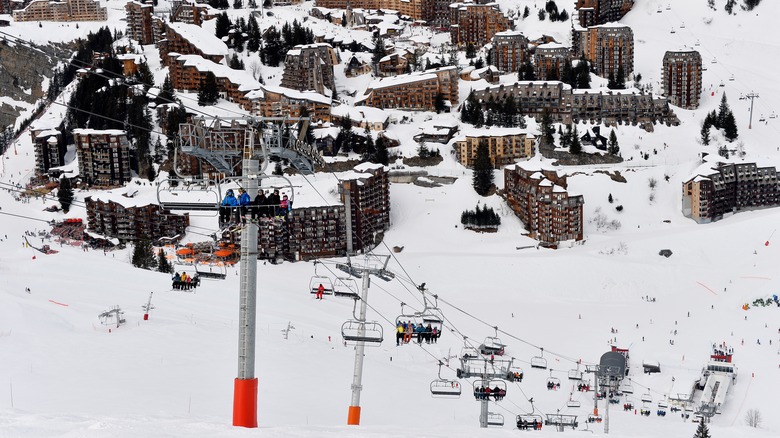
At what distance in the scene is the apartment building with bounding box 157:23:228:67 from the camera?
293 feet

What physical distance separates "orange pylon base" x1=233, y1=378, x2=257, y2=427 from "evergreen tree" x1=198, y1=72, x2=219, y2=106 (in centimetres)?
6363

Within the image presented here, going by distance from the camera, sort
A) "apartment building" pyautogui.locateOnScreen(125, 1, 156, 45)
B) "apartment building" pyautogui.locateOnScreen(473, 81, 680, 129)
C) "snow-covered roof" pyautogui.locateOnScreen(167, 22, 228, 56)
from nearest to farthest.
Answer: "apartment building" pyautogui.locateOnScreen(473, 81, 680, 129), "snow-covered roof" pyautogui.locateOnScreen(167, 22, 228, 56), "apartment building" pyautogui.locateOnScreen(125, 1, 156, 45)

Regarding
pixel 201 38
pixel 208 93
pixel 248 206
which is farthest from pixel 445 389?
pixel 201 38

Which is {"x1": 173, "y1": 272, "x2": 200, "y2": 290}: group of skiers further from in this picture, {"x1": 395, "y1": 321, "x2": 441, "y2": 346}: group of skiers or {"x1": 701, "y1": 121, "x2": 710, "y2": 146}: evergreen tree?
{"x1": 701, "y1": 121, "x2": 710, "y2": 146}: evergreen tree

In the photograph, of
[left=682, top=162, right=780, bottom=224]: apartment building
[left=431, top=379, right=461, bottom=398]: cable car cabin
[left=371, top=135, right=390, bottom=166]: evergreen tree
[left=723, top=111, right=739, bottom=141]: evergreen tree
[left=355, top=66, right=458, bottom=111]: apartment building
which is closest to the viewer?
[left=431, top=379, right=461, bottom=398]: cable car cabin

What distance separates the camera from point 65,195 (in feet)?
231

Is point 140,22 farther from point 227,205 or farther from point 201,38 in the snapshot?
point 227,205

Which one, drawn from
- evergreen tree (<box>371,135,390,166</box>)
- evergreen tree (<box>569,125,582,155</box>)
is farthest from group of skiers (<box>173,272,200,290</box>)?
evergreen tree (<box>569,125,582,155</box>)

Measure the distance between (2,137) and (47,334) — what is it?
52867 mm

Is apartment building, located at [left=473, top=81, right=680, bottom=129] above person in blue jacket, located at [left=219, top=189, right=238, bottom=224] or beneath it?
beneath

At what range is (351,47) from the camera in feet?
315

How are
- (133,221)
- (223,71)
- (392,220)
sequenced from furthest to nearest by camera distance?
1. (223,71)
2. (392,220)
3. (133,221)

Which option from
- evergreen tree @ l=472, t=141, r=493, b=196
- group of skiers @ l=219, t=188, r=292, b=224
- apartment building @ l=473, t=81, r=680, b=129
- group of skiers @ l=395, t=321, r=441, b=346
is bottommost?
evergreen tree @ l=472, t=141, r=493, b=196

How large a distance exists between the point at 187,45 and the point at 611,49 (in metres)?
33.8
